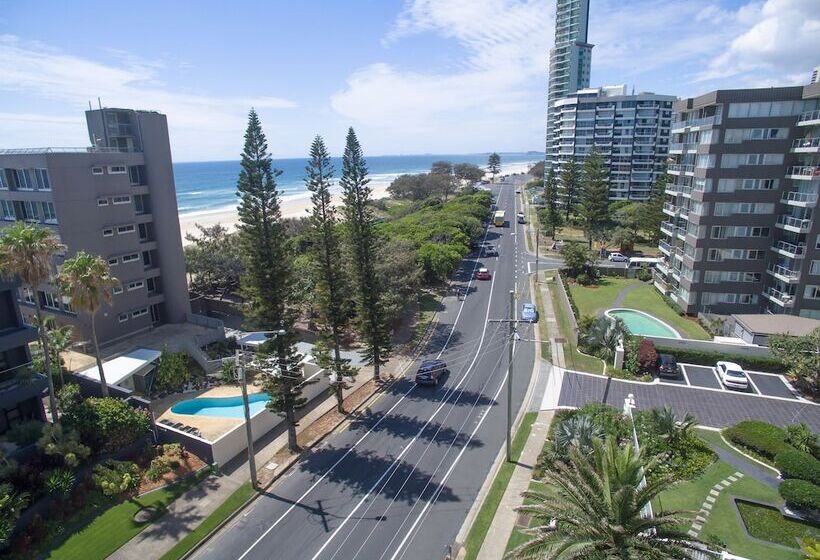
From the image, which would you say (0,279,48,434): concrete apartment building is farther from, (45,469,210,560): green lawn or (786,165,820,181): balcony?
(786,165,820,181): balcony

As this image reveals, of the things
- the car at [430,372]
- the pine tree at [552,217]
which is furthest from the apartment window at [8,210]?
the pine tree at [552,217]

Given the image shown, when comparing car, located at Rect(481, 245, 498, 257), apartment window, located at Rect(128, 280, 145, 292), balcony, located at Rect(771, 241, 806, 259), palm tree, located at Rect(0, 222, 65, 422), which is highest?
palm tree, located at Rect(0, 222, 65, 422)

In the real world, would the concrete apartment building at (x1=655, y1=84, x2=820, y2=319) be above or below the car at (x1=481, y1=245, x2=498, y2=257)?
above

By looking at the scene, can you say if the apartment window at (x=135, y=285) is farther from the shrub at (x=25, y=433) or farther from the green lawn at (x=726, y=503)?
the green lawn at (x=726, y=503)

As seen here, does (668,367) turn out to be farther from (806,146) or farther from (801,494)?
(806,146)

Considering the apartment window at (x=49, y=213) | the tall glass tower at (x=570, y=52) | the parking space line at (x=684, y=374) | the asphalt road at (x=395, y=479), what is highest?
the tall glass tower at (x=570, y=52)

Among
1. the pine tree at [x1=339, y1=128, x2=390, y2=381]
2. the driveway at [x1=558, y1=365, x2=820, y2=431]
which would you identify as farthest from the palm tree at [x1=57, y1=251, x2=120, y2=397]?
the driveway at [x1=558, y1=365, x2=820, y2=431]
